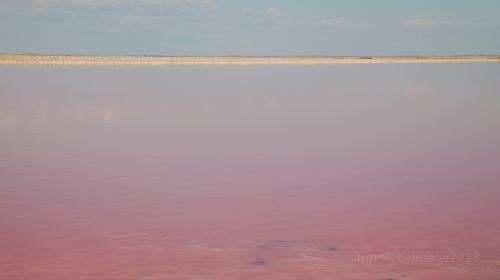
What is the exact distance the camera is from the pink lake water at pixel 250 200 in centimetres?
450

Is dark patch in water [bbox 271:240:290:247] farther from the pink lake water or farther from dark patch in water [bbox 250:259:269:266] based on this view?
dark patch in water [bbox 250:259:269:266]

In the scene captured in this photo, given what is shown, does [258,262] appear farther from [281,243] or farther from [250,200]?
[250,200]

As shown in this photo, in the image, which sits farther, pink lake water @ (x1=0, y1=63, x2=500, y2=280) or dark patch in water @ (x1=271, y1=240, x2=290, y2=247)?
dark patch in water @ (x1=271, y1=240, x2=290, y2=247)

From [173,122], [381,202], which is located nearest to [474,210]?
[381,202]

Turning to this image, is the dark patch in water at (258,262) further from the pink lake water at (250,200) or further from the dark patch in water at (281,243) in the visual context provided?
the dark patch in water at (281,243)

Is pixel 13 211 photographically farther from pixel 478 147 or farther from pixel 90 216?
pixel 478 147

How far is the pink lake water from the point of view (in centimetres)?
450

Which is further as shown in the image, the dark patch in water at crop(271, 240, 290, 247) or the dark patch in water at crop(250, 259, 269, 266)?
the dark patch in water at crop(271, 240, 290, 247)

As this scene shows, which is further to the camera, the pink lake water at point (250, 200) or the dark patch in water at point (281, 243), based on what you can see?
the dark patch in water at point (281, 243)

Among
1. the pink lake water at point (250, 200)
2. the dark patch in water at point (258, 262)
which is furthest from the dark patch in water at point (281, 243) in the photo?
the dark patch in water at point (258, 262)

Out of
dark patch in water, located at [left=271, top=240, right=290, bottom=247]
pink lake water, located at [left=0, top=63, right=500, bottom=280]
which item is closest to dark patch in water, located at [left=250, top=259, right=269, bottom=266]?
pink lake water, located at [left=0, top=63, right=500, bottom=280]

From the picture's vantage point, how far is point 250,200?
6.33 metres

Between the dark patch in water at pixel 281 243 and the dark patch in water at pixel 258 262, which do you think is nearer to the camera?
the dark patch in water at pixel 258 262

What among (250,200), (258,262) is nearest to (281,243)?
(258,262)
